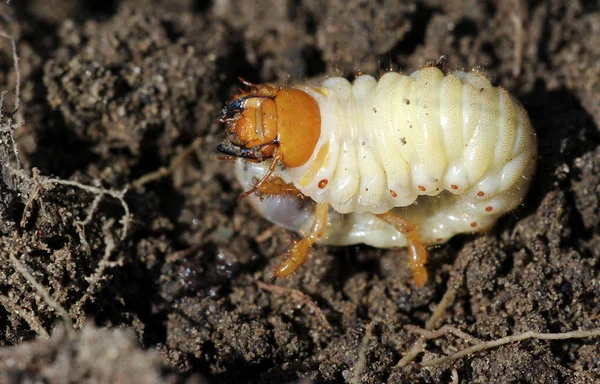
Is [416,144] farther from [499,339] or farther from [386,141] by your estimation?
[499,339]

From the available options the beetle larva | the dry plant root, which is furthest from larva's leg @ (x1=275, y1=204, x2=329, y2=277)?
the dry plant root

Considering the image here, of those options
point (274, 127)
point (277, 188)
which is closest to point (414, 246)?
point (277, 188)

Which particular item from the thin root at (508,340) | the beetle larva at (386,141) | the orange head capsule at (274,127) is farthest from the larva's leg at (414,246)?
the orange head capsule at (274,127)

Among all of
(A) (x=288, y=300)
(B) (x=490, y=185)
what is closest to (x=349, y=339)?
(A) (x=288, y=300)

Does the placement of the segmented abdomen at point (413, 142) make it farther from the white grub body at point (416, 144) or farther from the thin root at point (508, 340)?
the thin root at point (508, 340)

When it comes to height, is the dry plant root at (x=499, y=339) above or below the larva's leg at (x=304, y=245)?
below

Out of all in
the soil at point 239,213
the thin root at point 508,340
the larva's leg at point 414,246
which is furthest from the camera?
the larva's leg at point 414,246

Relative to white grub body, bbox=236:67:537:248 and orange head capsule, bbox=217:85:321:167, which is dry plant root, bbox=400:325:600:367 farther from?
orange head capsule, bbox=217:85:321:167
